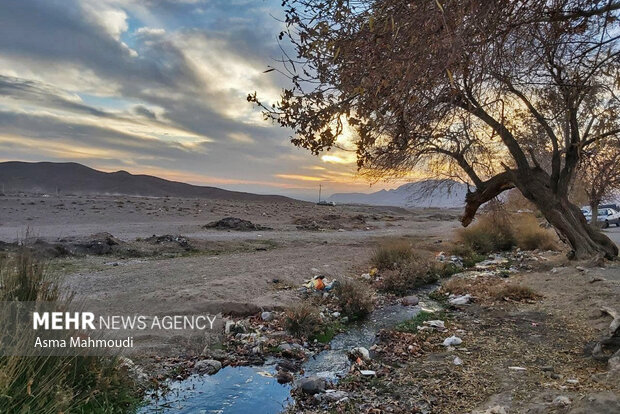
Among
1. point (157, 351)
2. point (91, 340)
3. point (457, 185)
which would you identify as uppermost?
Result: point (457, 185)

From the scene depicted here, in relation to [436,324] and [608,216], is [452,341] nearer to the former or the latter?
[436,324]

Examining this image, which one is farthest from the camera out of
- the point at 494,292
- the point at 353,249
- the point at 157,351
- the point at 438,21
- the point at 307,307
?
the point at 353,249

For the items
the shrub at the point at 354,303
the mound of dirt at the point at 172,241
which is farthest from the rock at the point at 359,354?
the mound of dirt at the point at 172,241

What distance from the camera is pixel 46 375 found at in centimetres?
A: 337

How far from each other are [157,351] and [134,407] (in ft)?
5.53

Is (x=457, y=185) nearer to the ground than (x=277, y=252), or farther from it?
farther from it

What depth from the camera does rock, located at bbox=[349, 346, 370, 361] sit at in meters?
6.16

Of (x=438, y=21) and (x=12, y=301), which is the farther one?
(x=12, y=301)

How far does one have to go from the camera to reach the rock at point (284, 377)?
5.50 meters

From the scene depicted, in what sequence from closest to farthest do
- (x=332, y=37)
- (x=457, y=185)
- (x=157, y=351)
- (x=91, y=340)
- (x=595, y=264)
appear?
(x=332, y=37), (x=91, y=340), (x=157, y=351), (x=595, y=264), (x=457, y=185)

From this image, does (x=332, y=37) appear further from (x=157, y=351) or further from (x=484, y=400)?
(x=157, y=351)

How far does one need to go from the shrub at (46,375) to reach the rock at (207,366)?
1092mm

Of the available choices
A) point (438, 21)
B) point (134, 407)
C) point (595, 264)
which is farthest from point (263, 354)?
point (595, 264)

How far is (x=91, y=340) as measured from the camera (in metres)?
4.28
